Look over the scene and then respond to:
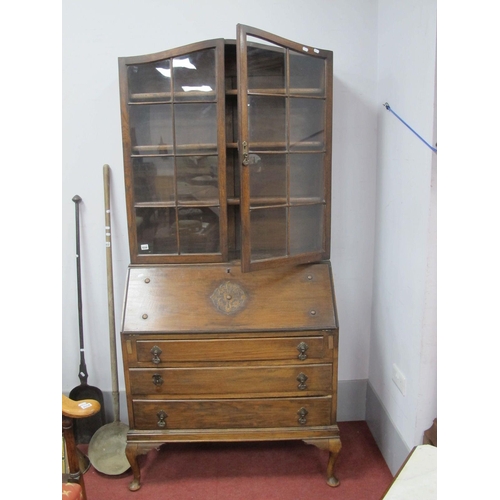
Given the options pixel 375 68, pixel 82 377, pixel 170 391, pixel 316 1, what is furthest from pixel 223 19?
pixel 82 377

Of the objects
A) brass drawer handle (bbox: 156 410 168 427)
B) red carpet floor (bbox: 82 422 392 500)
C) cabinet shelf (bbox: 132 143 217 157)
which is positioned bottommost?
red carpet floor (bbox: 82 422 392 500)

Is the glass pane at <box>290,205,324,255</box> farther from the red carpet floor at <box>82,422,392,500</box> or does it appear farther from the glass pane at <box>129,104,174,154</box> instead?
the red carpet floor at <box>82,422,392,500</box>

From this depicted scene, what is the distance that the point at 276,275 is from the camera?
1.99m

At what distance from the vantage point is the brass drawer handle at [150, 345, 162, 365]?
Result: 74.4 inches

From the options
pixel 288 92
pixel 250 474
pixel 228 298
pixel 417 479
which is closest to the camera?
pixel 417 479

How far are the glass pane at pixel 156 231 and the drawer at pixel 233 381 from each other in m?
0.56

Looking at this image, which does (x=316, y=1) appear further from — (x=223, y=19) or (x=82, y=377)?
(x=82, y=377)

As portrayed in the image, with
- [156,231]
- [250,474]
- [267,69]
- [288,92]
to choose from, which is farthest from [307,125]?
[250,474]

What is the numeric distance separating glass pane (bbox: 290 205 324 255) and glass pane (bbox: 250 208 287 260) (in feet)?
0.15

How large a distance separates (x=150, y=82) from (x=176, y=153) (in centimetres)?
33

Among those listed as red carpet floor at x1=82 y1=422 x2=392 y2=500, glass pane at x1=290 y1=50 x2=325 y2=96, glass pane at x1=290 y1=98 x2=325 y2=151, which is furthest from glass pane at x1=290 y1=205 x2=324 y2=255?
red carpet floor at x1=82 y1=422 x2=392 y2=500

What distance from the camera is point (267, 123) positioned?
1.87 metres

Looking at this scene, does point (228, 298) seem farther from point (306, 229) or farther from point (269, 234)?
point (306, 229)

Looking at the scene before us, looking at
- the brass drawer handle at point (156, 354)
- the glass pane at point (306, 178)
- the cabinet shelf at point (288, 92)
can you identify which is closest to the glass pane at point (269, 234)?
the glass pane at point (306, 178)
